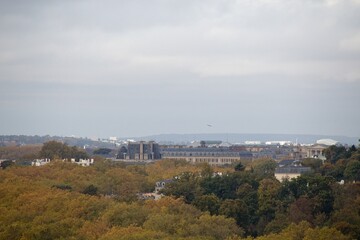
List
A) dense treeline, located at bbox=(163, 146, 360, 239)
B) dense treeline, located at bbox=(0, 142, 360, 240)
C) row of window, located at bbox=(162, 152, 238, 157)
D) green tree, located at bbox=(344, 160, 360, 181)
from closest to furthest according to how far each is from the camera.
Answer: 1. dense treeline, located at bbox=(0, 142, 360, 240)
2. dense treeline, located at bbox=(163, 146, 360, 239)
3. green tree, located at bbox=(344, 160, 360, 181)
4. row of window, located at bbox=(162, 152, 238, 157)

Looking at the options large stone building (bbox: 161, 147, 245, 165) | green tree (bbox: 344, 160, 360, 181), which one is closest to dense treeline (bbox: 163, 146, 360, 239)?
green tree (bbox: 344, 160, 360, 181)

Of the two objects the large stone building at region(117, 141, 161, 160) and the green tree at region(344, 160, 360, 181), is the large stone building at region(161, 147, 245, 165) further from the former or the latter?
the green tree at region(344, 160, 360, 181)

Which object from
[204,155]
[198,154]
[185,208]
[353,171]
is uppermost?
[198,154]

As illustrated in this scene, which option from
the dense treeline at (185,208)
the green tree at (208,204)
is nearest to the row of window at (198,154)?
the dense treeline at (185,208)

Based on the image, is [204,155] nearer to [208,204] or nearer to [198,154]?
[198,154]

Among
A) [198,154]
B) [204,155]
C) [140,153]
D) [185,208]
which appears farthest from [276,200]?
[198,154]

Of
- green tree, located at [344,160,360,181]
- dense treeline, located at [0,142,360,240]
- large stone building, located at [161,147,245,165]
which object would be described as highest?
large stone building, located at [161,147,245,165]

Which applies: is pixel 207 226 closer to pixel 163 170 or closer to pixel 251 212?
pixel 251 212

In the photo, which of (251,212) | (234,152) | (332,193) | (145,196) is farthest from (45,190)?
(234,152)
